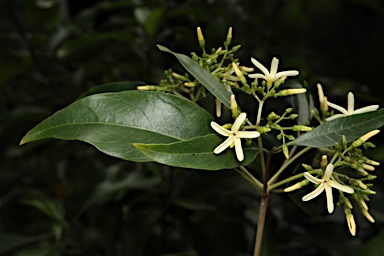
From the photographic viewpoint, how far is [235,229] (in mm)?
980

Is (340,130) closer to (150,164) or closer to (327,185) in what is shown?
(327,185)

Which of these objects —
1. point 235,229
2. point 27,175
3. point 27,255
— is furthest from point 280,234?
point 27,175

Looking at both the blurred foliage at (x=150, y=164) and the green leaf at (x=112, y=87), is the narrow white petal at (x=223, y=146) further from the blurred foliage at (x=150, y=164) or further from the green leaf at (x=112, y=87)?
the blurred foliage at (x=150, y=164)

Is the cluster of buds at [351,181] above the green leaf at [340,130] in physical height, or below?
below

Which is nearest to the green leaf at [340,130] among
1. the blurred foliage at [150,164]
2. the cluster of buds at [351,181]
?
the cluster of buds at [351,181]

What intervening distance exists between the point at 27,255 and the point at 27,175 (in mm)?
292

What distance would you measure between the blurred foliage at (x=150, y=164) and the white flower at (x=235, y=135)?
1.10 feet

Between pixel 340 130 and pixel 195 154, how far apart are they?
112 millimetres

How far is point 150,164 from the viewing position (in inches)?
29.1

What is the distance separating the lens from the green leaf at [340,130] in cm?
40

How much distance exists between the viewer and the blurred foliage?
2.89 feet

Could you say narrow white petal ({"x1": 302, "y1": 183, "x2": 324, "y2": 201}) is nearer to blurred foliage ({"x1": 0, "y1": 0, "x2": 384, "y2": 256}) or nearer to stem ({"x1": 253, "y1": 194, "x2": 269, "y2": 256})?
stem ({"x1": 253, "y1": 194, "x2": 269, "y2": 256})

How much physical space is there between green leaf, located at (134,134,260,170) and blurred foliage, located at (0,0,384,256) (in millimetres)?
330

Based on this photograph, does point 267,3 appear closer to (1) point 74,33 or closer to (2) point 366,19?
(2) point 366,19
